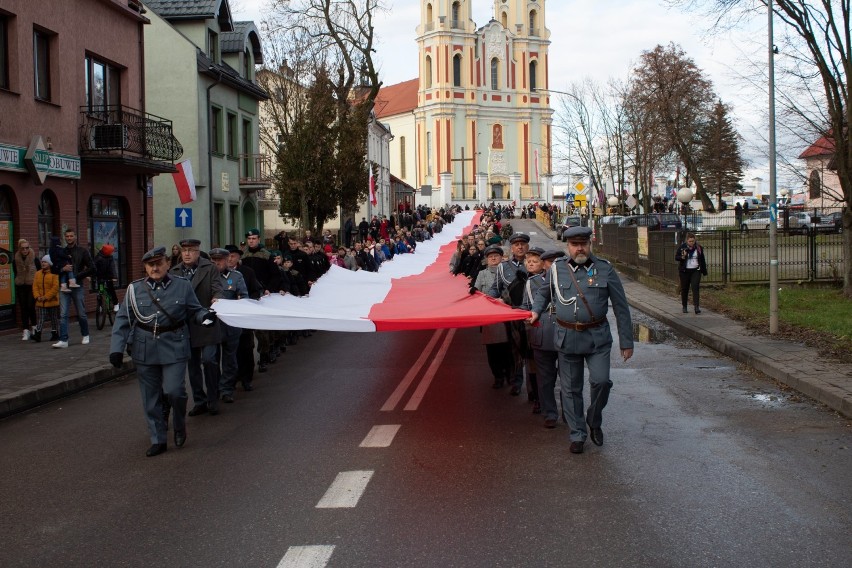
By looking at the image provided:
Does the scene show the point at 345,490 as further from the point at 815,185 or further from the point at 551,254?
the point at 815,185

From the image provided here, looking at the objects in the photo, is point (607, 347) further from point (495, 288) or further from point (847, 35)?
point (847, 35)

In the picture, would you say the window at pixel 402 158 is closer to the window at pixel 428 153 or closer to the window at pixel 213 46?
the window at pixel 428 153

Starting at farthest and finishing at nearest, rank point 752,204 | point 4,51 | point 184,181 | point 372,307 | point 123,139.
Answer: point 752,204 < point 184,181 < point 123,139 < point 4,51 < point 372,307

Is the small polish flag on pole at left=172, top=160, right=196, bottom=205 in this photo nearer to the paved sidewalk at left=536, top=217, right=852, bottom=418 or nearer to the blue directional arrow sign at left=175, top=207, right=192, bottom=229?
the blue directional arrow sign at left=175, top=207, right=192, bottom=229

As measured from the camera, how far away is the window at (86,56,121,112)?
77.9ft

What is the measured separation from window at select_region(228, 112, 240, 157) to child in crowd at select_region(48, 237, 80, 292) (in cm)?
2076

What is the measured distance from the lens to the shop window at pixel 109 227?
23.9m

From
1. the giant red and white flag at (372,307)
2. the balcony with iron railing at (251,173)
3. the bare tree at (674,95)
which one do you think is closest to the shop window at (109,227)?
the giant red and white flag at (372,307)

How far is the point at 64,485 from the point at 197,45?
28.7m

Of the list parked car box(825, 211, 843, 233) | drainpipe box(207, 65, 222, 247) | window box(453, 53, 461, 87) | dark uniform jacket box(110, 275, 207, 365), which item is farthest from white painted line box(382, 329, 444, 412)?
window box(453, 53, 461, 87)

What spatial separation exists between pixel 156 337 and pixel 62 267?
31.0ft

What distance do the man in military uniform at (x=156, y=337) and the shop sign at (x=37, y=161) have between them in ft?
39.1

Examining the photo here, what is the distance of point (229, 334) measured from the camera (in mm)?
11430

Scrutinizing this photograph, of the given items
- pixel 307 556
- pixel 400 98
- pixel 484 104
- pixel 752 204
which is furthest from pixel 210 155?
pixel 400 98
